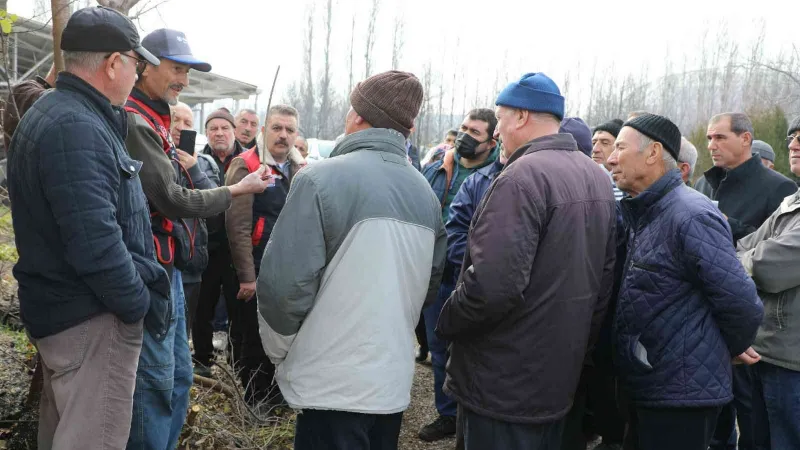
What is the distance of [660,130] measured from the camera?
3.07 meters

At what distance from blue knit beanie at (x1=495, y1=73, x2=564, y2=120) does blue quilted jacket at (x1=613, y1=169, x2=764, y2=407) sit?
675 millimetres

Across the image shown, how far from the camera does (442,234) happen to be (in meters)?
3.00

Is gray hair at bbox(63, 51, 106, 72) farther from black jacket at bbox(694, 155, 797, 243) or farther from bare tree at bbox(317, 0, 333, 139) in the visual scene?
bare tree at bbox(317, 0, 333, 139)

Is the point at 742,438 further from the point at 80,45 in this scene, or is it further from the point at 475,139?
the point at 80,45

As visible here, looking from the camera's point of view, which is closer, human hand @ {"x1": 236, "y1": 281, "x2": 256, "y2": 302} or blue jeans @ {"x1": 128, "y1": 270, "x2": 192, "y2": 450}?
blue jeans @ {"x1": 128, "y1": 270, "x2": 192, "y2": 450}

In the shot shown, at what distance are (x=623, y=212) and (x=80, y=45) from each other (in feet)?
8.41

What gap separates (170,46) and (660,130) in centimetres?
245

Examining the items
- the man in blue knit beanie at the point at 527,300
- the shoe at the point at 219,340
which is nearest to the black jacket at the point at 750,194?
the man in blue knit beanie at the point at 527,300

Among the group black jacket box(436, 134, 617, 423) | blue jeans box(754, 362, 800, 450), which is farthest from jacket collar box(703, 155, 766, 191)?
black jacket box(436, 134, 617, 423)

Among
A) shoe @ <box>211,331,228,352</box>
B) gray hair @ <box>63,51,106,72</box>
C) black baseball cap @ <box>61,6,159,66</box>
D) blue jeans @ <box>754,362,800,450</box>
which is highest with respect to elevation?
black baseball cap @ <box>61,6,159,66</box>

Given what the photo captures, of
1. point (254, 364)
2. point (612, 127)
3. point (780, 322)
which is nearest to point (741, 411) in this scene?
point (780, 322)

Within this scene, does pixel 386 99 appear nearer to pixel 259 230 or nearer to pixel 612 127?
pixel 259 230

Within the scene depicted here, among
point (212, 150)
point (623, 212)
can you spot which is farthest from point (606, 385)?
point (212, 150)

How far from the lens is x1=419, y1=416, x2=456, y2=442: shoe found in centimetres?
464
